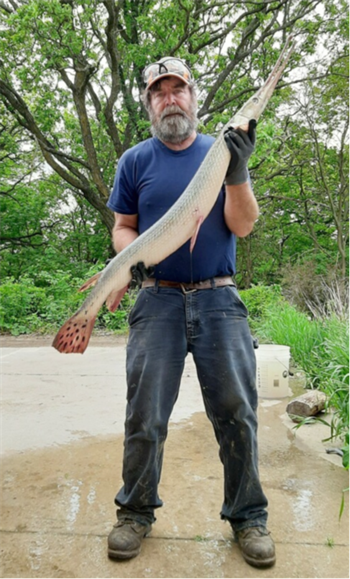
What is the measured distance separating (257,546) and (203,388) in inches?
28.9

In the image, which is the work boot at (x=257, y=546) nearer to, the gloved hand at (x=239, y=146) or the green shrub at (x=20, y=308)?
the gloved hand at (x=239, y=146)

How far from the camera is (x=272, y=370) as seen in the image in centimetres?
455

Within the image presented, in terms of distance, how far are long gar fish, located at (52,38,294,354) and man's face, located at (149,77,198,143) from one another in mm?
334

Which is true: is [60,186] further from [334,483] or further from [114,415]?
[334,483]

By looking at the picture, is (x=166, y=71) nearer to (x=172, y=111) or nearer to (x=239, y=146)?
(x=172, y=111)

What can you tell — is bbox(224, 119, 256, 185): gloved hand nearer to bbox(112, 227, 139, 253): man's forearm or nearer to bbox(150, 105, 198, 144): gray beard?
bbox(150, 105, 198, 144): gray beard

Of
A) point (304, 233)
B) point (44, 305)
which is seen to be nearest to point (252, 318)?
point (44, 305)

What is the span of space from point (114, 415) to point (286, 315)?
3168 millimetres

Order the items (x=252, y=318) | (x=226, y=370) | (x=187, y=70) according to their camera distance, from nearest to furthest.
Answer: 1. (x=226, y=370)
2. (x=187, y=70)
3. (x=252, y=318)

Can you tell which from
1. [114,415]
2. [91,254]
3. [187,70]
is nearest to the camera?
[187,70]

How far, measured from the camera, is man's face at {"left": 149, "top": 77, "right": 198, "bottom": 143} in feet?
7.97

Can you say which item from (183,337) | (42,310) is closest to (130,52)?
(42,310)

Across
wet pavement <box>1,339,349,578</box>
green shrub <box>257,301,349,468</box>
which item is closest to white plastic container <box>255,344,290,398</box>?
wet pavement <box>1,339,349,578</box>

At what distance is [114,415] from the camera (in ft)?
13.7
